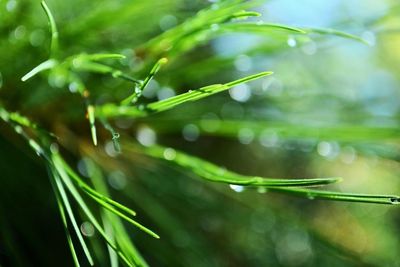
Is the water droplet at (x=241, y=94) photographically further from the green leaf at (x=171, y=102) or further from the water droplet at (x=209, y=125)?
the green leaf at (x=171, y=102)

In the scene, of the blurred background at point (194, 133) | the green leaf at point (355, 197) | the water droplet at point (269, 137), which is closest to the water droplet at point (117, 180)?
the blurred background at point (194, 133)

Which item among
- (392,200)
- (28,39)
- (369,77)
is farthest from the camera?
(369,77)

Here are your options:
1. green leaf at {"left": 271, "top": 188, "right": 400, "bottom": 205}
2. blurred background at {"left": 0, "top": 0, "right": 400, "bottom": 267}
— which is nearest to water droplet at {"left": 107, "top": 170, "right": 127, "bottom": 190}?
blurred background at {"left": 0, "top": 0, "right": 400, "bottom": 267}

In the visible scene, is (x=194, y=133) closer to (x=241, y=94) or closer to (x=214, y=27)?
(x=241, y=94)

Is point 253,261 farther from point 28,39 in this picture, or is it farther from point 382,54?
point 382,54

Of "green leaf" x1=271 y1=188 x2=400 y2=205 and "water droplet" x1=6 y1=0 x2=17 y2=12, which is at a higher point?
"water droplet" x1=6 y1=0 x2=17 y2=12

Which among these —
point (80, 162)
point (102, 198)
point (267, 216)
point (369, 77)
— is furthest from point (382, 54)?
point (102, 198)

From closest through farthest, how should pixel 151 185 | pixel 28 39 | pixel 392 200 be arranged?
pixel 392 200 < pixel 28 39 < pixel 151 185

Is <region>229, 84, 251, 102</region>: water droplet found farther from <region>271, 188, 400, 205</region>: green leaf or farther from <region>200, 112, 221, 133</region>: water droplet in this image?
<region>271, 188, 400, 205</region>: green leaf
